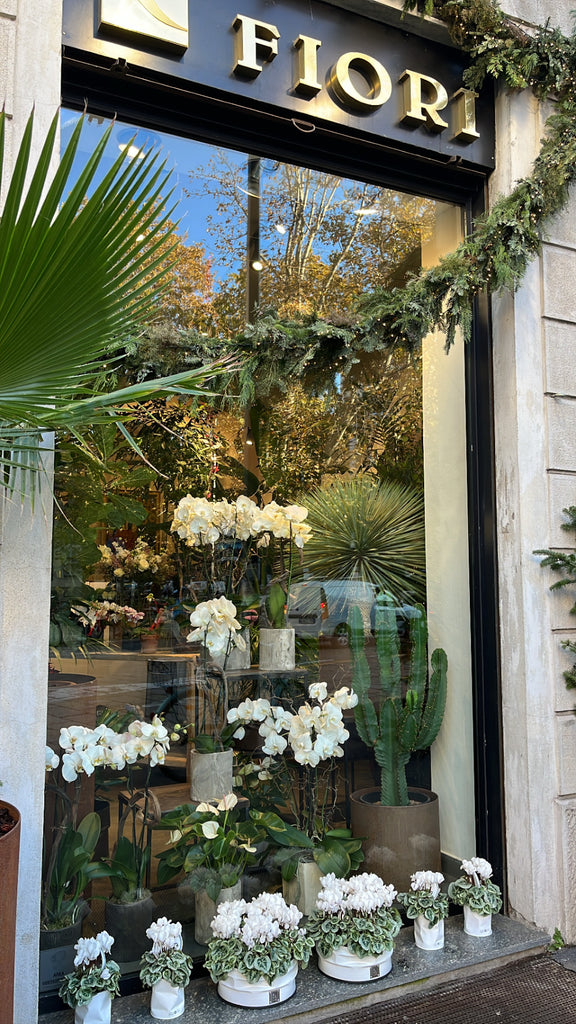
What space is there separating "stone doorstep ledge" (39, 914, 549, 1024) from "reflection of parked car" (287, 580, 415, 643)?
4.03 feet

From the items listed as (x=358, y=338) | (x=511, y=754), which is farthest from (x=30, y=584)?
(x=511, y=754)

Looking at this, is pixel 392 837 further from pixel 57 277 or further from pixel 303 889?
pixel 57 277

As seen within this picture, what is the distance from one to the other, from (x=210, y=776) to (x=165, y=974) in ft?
2.20

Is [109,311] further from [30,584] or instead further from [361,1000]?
[361,1000]

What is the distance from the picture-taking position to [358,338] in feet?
10.2

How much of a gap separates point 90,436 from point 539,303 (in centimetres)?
206

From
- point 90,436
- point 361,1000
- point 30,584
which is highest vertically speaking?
point 90,436

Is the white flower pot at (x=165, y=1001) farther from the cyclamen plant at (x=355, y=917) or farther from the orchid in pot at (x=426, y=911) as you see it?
the orchid in pot at (x=426, y=911)

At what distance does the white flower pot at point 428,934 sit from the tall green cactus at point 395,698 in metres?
0.49

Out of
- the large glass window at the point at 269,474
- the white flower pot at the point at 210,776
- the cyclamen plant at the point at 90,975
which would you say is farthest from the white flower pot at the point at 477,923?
the cyclamen plant at the point at 90,975

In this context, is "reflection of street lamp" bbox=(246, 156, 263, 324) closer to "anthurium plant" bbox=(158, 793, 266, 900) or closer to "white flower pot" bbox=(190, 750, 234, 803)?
"white flower pot" bbox=(190, 750, 234, 803)

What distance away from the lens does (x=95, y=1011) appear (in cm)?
231

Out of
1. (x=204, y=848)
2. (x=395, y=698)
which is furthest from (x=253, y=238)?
(x=204, y=848)

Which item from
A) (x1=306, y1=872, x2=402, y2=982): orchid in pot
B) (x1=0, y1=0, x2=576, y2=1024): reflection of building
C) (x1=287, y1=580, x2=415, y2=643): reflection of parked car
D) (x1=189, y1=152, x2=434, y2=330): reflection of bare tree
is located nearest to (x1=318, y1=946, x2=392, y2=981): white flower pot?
(x1=306, y1=872, x2=402, y2=982): orchid in pot
